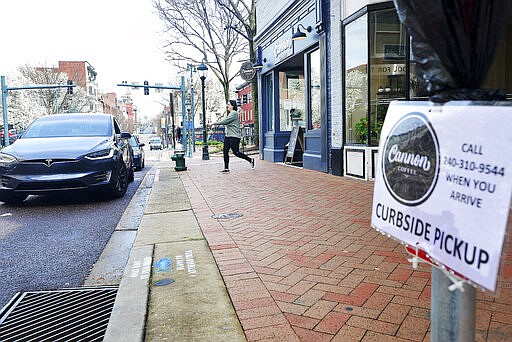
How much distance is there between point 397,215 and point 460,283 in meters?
0.32

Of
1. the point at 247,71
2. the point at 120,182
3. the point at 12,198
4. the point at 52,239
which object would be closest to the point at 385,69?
the point at 120,182

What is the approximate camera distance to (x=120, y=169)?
26.7 feet

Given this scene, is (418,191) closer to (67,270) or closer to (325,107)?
(67,270)

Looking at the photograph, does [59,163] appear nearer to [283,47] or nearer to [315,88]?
[315,88]

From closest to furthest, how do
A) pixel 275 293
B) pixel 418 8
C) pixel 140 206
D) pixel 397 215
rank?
pixel 418 8 → pixel 397 215 → pixel 275 293 → pixel 140 206

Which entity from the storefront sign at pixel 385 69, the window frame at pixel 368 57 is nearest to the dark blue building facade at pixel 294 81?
the window frame at pixel 368 57

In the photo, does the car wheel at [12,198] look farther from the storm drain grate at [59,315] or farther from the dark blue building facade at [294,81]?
the dark blue building facade at [294,81]

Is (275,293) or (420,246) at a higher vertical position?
(420,246)

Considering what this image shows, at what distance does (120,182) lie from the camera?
27.2 feet

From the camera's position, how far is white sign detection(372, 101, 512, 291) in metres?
1.15

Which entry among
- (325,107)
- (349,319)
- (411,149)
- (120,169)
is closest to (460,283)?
(411,149)

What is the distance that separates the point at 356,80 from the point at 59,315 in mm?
7725

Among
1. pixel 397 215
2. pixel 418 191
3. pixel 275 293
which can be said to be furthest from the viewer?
pixel 275 293

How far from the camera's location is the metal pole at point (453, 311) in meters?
1.35
